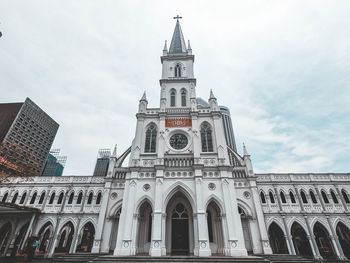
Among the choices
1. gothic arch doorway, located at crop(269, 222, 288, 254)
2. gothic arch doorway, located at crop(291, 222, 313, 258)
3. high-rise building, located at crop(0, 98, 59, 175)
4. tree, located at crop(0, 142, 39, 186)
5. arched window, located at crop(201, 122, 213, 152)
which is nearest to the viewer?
tree, located at crop(0, 142, 39, 186)

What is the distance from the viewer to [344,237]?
20.1 metres

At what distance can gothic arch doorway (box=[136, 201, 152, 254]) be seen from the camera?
53.5 feet

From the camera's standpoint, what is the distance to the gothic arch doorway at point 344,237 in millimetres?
19219

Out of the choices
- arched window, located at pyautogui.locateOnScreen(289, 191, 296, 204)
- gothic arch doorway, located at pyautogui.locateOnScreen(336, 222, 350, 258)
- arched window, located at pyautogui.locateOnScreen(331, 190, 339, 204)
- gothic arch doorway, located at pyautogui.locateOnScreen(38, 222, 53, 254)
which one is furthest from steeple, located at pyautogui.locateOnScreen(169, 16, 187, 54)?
gothic arch doorway, located at pyautogui.locateOnScreen(336, 222, 350, 258)

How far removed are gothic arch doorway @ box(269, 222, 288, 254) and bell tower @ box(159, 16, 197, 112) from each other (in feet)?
59.6

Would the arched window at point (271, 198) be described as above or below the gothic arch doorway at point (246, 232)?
above

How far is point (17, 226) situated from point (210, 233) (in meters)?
22.3

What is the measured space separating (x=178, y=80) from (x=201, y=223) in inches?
706

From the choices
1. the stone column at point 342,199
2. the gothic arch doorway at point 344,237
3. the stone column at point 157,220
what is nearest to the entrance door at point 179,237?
the stone column at point 157,220

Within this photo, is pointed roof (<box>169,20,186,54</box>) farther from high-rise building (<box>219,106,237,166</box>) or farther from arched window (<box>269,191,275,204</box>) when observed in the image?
high-rise building (<box>219,106,237,166</box>)

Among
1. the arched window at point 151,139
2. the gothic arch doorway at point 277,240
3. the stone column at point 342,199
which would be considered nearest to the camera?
the stone column at point 342,199

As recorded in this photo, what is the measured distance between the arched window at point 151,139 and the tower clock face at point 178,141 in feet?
6.56

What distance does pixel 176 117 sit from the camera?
2150 cm

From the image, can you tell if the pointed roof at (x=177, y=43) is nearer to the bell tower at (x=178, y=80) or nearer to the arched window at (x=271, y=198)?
the bell tower at (x=178, y=80)
